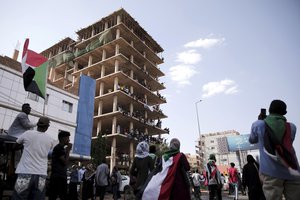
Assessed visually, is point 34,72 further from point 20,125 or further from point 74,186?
point 74,186

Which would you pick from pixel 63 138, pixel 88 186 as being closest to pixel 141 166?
pixel 63 138

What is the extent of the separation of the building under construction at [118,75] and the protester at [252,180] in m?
27.9

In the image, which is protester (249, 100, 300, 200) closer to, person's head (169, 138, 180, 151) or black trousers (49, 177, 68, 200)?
person's head (169, 138, 180, 151)

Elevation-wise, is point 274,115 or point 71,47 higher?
point 71,47

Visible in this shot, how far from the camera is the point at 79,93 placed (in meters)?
28.1

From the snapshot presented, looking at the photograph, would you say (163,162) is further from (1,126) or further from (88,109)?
(88,109)

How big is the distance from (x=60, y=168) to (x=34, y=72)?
4325mm

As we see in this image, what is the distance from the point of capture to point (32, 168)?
337cm

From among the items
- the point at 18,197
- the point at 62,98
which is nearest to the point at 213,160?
the point at 18,197

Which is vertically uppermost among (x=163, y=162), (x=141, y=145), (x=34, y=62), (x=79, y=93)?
(x=79, y=93)

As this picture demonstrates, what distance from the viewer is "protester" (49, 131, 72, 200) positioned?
4.41 metres

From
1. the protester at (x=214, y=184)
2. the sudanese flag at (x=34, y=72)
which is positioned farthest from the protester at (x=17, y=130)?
the protester at (x=214, y=184)

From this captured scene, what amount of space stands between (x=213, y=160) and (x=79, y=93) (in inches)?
905

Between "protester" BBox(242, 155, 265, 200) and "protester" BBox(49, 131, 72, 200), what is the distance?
14.3 ft
